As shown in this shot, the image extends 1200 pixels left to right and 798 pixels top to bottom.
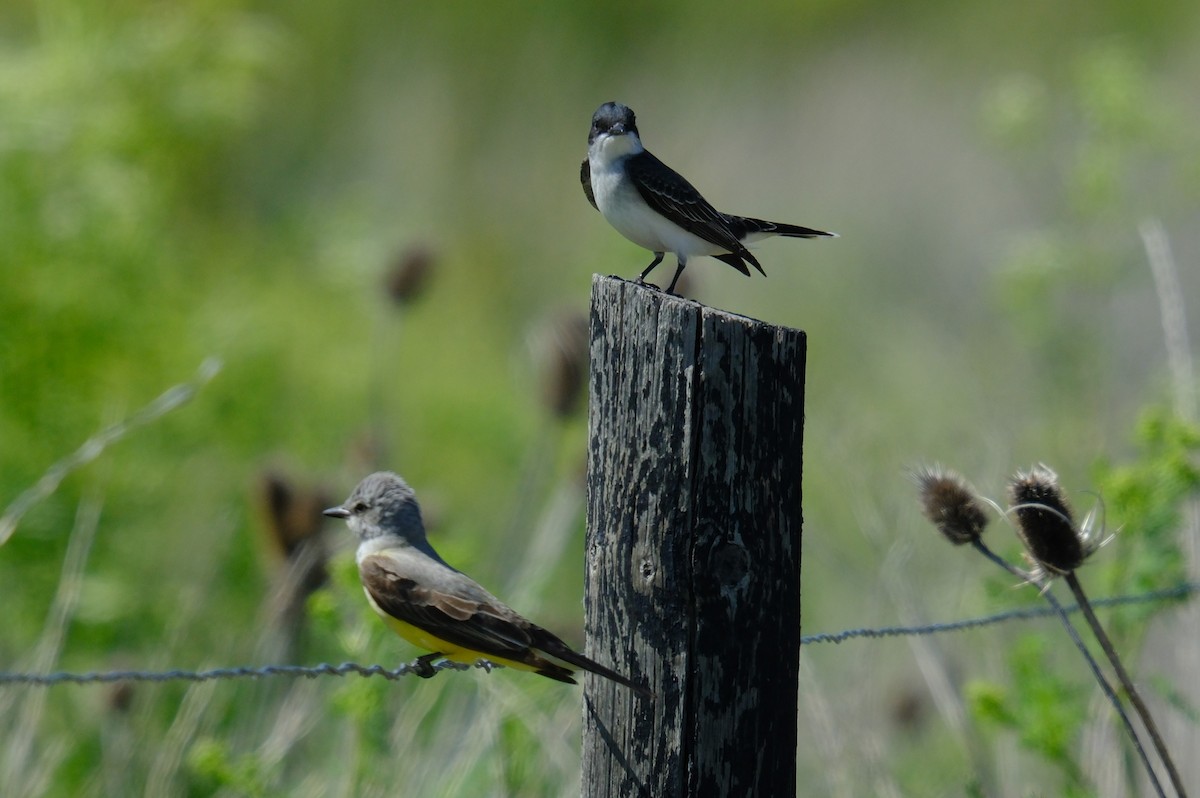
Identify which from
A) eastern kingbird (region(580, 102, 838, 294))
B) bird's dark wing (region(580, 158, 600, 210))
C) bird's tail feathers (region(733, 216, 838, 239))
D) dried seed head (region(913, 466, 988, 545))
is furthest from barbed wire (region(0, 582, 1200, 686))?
bird's dark wing (region(580, 158, 600, 210))

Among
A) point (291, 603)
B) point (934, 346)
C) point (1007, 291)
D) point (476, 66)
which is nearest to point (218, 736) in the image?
point (291, 603)

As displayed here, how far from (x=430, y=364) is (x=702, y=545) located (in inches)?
295

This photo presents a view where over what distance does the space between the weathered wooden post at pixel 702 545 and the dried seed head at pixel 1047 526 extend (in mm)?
875

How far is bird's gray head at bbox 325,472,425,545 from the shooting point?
390 cm

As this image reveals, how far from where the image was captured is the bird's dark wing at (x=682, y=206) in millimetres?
4176

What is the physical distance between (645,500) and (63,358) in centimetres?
474

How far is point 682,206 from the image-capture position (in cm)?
419

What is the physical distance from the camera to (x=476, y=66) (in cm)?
1450

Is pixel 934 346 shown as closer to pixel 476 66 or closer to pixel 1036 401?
pixel 1036 401

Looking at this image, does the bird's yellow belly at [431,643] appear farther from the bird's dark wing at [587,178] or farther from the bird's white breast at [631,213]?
the bird's dark wing at [587,178]

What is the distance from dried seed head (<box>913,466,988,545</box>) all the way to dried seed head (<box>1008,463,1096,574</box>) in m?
0.12

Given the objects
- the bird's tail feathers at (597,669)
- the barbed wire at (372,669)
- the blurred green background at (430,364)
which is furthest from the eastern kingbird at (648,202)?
Answer: the bird's tail feathers at (597,669)

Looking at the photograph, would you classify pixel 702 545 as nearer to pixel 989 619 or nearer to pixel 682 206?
pixel 989 619

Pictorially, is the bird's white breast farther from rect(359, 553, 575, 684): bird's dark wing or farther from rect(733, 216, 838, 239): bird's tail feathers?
rect(359, 553, 575, 684): bird's dark wing
